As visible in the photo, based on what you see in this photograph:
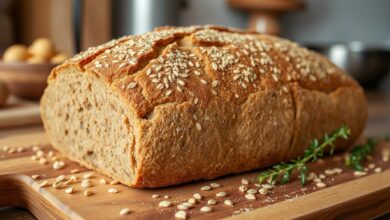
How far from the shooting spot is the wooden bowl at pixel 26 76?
213cm

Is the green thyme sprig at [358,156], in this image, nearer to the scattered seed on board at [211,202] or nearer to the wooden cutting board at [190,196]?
the wooden cutting board at [190,196]

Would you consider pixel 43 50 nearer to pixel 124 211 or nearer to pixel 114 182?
pixel 114 182

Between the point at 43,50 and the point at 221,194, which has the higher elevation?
the point at 43,50

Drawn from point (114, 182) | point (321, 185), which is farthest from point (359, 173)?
point (114, 182)

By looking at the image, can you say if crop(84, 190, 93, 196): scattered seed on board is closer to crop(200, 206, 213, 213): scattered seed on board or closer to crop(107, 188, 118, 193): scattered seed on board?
crop(107, 188, 118, 193): scattered seed on board

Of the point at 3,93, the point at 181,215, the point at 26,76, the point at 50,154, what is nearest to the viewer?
the point at 181,215

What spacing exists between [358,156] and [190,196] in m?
0.66

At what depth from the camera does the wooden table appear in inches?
48.2

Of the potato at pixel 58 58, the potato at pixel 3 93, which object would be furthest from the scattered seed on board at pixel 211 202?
the potato at pixel 58 58

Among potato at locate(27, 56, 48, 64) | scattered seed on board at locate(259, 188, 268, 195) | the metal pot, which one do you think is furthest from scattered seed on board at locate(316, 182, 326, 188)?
the metal pot

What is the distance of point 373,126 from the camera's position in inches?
87.7

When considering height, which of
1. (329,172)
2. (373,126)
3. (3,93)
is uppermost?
(3,93)

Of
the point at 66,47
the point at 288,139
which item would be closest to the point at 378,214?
the point at 288,139

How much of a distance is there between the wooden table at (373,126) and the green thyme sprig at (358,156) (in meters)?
0.22
